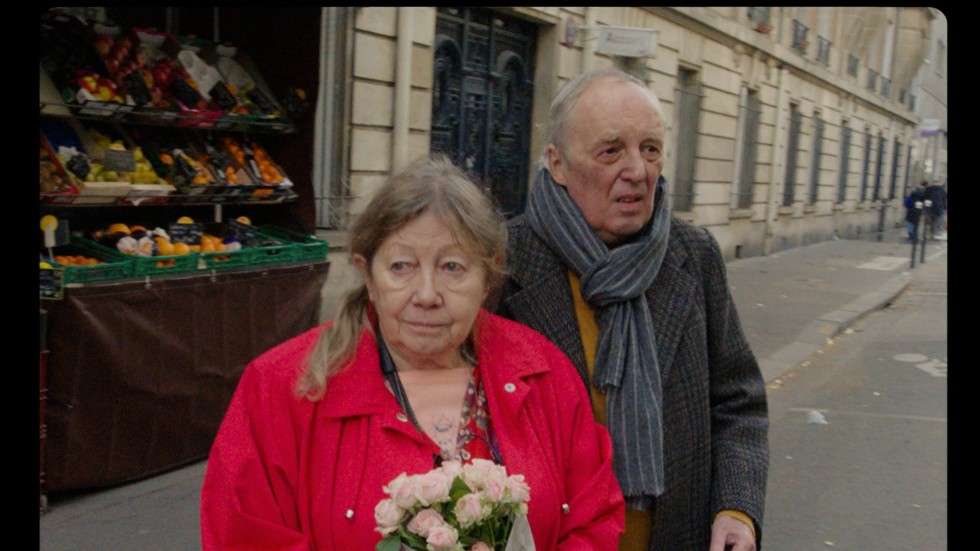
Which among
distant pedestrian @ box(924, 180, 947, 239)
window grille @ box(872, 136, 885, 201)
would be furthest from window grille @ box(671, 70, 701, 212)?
window grille @ box(872, 136, 885, 201)

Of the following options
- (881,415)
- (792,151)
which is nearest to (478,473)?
(881,415)

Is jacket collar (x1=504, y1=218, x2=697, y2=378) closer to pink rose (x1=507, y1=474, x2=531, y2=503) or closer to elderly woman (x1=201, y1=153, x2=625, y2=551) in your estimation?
elderly woman (x1=201, y1=153, x2=625, y2=551)

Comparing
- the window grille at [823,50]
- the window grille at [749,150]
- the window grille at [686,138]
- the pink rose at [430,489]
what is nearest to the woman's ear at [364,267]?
the pink rose at [430,489]

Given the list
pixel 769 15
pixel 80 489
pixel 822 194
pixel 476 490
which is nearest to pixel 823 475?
pixel 80 489

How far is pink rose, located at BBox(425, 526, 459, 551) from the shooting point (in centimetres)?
155

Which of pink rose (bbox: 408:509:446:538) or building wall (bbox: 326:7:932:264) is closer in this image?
pink rose (bbox: 408:509:446:538)

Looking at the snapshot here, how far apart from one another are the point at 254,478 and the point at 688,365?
1.03m

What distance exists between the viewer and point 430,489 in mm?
1586

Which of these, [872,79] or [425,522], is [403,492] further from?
[872,79]

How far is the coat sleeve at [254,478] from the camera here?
1695mm

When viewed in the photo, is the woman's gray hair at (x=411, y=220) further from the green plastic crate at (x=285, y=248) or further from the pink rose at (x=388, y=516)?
the green plastic crate at (x=285, y=248)

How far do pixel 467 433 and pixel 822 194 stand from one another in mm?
25582

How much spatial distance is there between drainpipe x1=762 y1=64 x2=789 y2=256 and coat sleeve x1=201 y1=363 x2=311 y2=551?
62.7ft

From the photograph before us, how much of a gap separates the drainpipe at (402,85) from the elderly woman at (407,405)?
6557 millimetres
